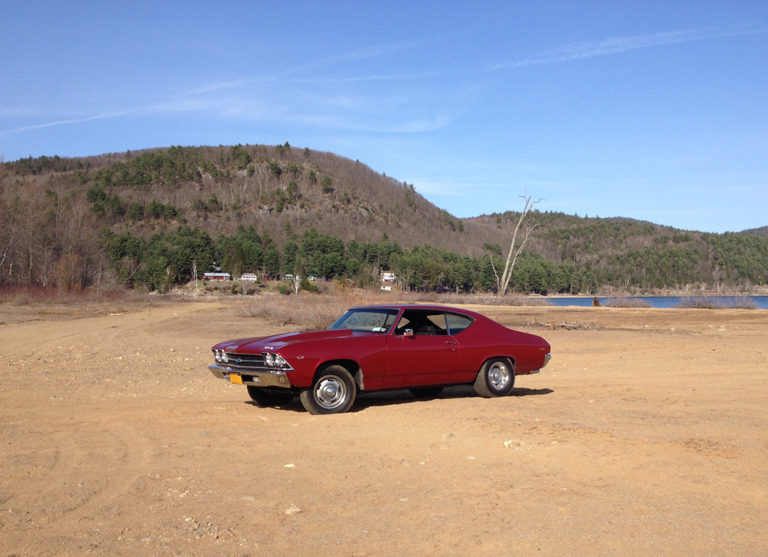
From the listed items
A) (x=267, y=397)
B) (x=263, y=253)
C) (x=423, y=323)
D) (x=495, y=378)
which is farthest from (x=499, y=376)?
(x=263, y=253)

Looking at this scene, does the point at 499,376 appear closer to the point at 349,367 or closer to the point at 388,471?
the point at 349,367

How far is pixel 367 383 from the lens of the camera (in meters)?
A: 9.78

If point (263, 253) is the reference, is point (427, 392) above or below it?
below

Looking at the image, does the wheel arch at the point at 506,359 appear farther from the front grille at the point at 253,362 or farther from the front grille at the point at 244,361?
the front grille at the point at 244,361

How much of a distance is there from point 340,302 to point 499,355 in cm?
2217

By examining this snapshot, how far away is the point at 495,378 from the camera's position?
37.0 feet

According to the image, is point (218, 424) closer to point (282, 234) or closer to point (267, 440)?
point (267, 440)

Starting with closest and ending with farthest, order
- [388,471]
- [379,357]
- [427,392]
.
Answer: [388,471]
[379,357]
[427,392]

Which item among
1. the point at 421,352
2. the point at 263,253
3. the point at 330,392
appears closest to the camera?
the point at 330,392

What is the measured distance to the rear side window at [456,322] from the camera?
10969mm

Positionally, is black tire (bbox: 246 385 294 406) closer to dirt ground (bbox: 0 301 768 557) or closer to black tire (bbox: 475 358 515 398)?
dirt ground (bbox: 0 301 768 557)

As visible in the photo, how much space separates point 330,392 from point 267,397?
1.52 m

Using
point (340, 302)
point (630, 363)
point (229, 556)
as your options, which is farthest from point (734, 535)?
point (340, 302)

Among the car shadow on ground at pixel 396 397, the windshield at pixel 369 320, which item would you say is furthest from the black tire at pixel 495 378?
the windshield at pixel 369 320
